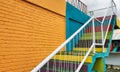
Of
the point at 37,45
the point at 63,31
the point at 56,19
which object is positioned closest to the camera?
the point at 37,45

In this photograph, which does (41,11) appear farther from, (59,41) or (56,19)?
(59,41)

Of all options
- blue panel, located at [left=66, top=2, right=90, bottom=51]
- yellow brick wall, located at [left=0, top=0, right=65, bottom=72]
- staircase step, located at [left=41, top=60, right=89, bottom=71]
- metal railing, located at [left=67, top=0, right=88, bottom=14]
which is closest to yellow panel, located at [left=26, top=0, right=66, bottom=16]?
yellow brick wall, located at [left=0, top=0, right=65, bottom=72]

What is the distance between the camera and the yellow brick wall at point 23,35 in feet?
11.4

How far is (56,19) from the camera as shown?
17.9 ft

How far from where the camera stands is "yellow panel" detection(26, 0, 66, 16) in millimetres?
4640

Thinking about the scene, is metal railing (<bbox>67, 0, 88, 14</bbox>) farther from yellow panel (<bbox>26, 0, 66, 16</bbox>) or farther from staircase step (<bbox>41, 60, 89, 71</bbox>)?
staircase step (<bbox>41, 60, 89, 71</bbox>)

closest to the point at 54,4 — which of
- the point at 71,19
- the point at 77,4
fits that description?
the point at 71,19

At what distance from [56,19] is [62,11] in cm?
51

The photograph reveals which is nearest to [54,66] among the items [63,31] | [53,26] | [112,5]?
[53,26]

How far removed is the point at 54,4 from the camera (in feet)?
17.5

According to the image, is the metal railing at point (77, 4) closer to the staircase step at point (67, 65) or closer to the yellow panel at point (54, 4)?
the yellow panel at point (54, 4)

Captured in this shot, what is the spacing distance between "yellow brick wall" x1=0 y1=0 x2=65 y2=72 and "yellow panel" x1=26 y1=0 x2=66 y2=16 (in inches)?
5.6

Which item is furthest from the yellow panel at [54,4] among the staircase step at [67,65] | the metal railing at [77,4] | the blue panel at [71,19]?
the staircase step at [67,65]

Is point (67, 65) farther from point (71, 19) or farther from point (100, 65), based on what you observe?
point (71, 19)
